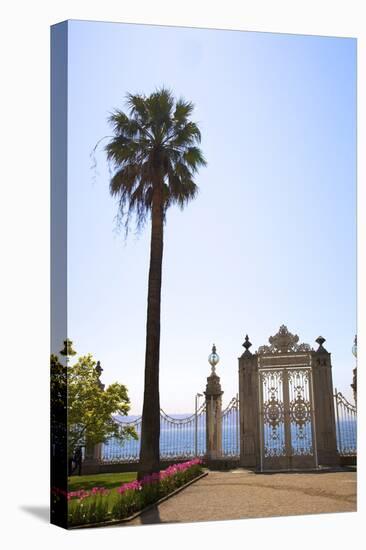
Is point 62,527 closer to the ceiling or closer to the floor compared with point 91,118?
closer to the floor

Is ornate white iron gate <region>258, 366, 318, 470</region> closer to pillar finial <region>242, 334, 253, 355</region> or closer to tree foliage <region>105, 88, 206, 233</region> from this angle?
pillar finial <region>242, 334, 253, 355</region>

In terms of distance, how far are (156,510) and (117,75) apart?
685cm

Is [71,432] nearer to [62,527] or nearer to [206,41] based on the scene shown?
[62,527]

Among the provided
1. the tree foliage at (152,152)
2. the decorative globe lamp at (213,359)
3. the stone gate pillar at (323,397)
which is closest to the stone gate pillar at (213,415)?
the decorative globe lamp at (213,359)

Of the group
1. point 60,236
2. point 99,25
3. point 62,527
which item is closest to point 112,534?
point 62,527

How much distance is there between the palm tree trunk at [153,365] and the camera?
46.6 ft

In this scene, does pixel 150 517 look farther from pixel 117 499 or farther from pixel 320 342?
pixel 320 342

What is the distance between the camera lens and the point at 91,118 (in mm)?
13414

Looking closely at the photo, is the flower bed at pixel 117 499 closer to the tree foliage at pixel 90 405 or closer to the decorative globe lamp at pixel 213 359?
the tree foliage at pixel 90 405

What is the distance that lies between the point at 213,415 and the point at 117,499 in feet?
14.8

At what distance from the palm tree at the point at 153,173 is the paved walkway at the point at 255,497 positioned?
2.63 ft

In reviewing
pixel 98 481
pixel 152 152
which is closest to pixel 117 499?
pixel 98 481

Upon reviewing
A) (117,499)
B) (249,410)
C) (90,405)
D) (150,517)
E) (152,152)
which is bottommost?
(150,517)

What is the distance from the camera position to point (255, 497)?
1419 centimetres
